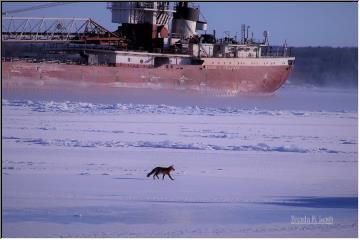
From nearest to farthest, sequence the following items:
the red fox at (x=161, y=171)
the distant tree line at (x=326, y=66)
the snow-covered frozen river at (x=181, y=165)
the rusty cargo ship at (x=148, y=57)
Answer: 1. the snow-covered frozen river at (x=181, y=165)
2. the red fox at (x=161, y=171)
3. the distant tree line at (x=326, y=66)
4. the rusty cargo ship at (x=148, y=57)

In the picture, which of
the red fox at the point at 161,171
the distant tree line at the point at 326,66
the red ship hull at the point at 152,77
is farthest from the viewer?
the red ship hull at the point at 152,77

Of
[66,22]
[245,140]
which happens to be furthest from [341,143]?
[66,22]

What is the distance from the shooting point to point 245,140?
571 cm

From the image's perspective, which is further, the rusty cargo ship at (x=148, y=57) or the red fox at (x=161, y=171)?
the rusty cargo ship at (x=148, y=57)

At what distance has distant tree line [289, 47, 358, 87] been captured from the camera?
5715 millimetres

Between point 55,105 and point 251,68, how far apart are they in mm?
2600

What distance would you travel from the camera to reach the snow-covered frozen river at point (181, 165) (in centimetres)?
483

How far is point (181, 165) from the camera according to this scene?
17.8 ft

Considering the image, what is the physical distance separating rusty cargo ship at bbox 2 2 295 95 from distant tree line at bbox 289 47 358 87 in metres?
0.16

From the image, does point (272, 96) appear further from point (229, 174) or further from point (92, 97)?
point (92, 97)

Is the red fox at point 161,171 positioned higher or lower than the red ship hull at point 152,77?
lower

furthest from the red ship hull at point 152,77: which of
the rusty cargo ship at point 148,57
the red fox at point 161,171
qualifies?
the red fox at point 161,171

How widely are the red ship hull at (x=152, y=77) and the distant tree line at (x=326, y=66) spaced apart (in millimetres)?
252

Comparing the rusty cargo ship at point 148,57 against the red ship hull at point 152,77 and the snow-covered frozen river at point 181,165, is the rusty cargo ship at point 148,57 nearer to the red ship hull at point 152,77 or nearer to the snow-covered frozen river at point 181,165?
the red ship hull at point 152,77
